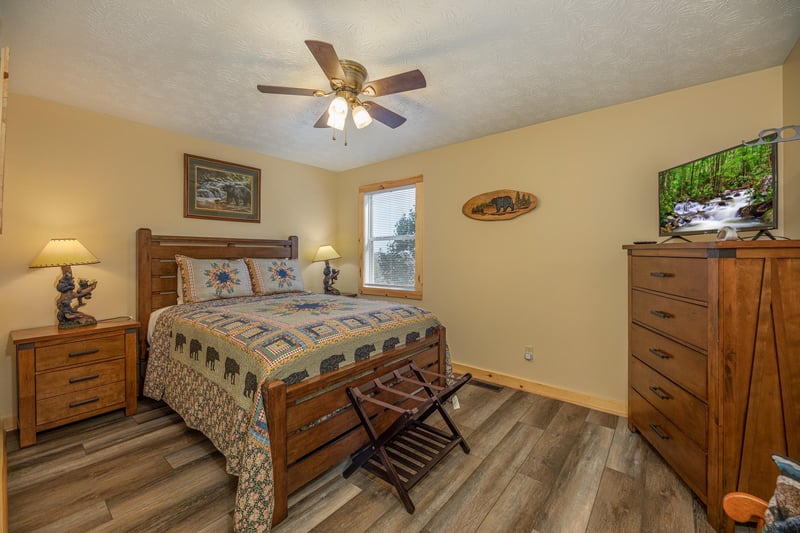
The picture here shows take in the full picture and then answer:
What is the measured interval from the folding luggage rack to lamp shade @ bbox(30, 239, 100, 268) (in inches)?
88.9

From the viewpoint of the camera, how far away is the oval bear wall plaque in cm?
297

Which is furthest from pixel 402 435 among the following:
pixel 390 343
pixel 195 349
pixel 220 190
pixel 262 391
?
pixel 220 190

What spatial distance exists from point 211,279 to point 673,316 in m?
3.42

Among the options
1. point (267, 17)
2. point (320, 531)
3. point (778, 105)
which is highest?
point (267, 17)

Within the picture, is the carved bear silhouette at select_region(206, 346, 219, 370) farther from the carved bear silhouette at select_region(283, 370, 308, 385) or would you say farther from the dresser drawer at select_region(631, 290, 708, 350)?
the dresser drawer at select_region(631, 290, 708, 350)

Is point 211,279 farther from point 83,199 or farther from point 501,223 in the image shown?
point 501,223

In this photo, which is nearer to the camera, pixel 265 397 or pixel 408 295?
pixel 265 397

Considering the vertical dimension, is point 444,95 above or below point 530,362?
above

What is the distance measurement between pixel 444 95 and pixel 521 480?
2539 millimetres

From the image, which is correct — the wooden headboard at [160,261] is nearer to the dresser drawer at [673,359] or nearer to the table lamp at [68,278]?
the table lamp at [68,278]

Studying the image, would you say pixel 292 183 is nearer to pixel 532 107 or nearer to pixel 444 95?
pixel 444 95

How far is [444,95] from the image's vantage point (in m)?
2.38

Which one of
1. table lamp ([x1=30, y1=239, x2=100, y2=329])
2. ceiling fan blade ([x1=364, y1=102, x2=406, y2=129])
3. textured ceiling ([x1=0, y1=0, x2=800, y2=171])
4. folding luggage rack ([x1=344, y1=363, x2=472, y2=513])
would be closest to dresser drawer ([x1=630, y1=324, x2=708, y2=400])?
folding luggage rack ([x1=344, y1=363, x2=472, y2=513])

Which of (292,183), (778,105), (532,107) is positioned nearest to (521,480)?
(532,107)
